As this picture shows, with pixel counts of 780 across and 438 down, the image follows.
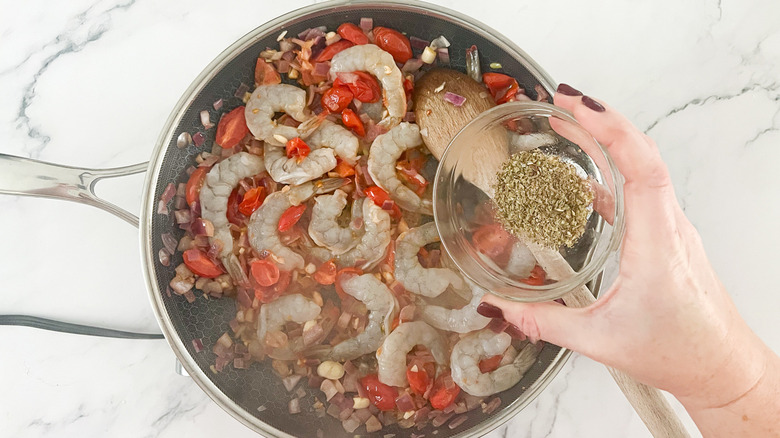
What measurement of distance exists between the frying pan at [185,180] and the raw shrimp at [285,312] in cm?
13

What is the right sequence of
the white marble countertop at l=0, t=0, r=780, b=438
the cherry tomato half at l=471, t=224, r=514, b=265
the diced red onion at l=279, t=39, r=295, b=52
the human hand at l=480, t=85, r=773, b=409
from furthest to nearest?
the white marble countertop at l=0, t=0, r=780, b=438, the diced red onion at l=279, t=39, r=295, b=52, the cherry tomato half at l=471, t=224, r=514, b=265, the human hand at l=480, t=85, r=773, b=409

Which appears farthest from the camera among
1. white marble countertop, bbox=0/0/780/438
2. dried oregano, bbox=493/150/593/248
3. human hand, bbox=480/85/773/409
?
white marble countertop, bbox=0/0/780/438

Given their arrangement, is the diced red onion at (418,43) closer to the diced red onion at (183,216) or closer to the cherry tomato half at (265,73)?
the cherry tomato half at (265,73)

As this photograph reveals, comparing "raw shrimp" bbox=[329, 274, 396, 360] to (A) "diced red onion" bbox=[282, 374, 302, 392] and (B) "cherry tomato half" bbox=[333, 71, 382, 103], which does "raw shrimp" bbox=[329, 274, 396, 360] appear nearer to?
(A) "diced red onion" bbox=[282, 374, 302, 392]

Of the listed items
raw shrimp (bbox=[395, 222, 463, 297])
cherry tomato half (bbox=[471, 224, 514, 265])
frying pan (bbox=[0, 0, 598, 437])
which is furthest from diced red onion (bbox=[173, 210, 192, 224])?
cherry tomato half (bbox=[471, 224, 514, 265])

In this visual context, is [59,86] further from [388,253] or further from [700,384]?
[700,384]

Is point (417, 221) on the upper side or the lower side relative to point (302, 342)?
upper

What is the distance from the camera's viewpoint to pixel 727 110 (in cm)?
194

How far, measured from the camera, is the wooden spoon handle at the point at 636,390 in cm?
146

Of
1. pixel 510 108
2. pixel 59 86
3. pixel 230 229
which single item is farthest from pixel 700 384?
pixel 59 86

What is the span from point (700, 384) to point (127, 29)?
1.91 meters

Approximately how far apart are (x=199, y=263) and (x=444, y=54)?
91cm

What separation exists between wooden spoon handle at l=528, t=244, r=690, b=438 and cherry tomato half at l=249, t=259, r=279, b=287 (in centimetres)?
69

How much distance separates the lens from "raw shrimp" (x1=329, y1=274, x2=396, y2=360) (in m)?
1.62
